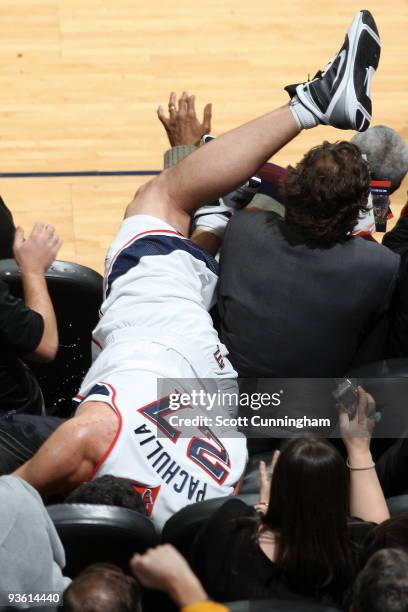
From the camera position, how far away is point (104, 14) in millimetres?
4652

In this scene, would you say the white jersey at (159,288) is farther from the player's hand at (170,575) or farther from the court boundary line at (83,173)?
the court boundary line at (83,173)

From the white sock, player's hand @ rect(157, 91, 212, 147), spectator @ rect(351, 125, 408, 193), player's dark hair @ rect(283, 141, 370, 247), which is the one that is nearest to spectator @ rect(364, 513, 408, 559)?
player's dark hair @ rect(283, 141, 370, 247)

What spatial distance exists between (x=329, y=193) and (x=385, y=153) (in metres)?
0.61

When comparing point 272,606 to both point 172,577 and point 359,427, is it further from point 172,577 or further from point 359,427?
point 359,427

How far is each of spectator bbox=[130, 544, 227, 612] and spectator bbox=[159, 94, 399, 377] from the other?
0.84 m

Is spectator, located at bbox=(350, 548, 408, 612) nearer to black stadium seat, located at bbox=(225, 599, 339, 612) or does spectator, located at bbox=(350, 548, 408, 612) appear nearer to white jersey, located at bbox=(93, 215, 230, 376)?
black stadium seat, located at bbox=(225, 599, 339, 612)

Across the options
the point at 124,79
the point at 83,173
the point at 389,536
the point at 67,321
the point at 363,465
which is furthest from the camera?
the point at 124,79

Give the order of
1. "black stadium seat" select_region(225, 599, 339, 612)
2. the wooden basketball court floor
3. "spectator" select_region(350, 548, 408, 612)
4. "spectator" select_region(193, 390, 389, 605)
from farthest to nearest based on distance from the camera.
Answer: the wooden basketball court floor < "spectator" select_region(193, 390, 389, 605) < "black stadium seat" select_region(225, 599, 339, 612) < "spectator" select_region(350, 548, 408, 612)

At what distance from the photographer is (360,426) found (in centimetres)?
195

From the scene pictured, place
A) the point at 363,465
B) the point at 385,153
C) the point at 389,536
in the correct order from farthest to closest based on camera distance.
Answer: the point at 385,153, the point at 363,465, the point at 389,536

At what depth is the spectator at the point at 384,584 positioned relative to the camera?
4.31 feet

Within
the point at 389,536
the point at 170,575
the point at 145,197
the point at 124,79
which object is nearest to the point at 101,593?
the point at 170,575

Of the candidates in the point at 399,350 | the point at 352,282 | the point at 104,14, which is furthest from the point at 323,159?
the point at 104,14

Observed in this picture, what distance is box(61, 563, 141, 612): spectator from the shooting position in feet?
4.39
